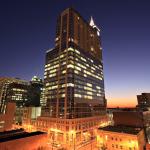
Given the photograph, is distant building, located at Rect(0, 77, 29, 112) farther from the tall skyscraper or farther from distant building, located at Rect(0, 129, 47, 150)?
distant building, located at Rect(0, 129, 47, 150)

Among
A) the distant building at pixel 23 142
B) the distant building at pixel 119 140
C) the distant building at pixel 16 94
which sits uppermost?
the distant building at pixel 16 94

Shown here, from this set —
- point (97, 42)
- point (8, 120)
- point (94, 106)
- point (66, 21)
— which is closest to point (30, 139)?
point (8, 120)

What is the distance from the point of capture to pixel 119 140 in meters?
63.6

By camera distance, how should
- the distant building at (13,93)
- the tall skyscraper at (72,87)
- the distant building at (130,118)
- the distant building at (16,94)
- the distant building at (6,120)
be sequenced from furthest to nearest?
the distant building at (16,94) < the distant building at (13,93) < the distant building at (6,120) < the distant building at (130,118) < the tall skyscraper at (72,87)

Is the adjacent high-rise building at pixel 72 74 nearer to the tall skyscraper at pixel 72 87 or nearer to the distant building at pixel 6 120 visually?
the tall skyscraper at pixel 72 87

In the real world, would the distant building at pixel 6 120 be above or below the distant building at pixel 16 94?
below

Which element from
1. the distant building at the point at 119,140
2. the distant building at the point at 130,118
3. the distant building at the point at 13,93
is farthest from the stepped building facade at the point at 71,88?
the distant building at the point at 13,93

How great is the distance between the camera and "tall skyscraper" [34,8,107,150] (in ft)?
292

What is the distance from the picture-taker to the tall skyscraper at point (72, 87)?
8888cm

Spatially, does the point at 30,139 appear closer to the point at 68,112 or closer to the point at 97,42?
the point at 68,112

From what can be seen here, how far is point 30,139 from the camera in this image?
45.0m

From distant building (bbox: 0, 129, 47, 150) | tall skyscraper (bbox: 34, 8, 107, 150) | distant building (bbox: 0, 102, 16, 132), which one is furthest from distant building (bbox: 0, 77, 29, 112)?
distant building (bbox: 0, 129, 47, 150)

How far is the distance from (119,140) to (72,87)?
156 ft

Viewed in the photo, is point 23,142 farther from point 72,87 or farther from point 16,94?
point 16,94
